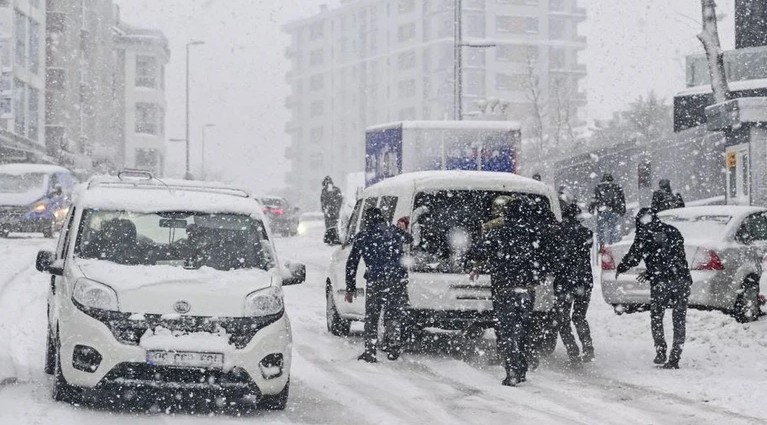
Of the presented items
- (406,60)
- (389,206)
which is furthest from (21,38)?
(406,60)

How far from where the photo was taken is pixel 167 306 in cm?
983

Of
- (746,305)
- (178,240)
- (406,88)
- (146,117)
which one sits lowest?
(746,305)

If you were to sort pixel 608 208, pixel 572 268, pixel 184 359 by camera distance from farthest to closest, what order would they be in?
1. pixel 608 208
2. pixel 572 268
3. pixel 184 359

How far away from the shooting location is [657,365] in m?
13.5

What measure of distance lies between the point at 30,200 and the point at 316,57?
121 m

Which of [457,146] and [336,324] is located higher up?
[457,146]

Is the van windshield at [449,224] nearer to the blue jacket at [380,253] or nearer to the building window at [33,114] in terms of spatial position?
the blue jacket at [380,253]

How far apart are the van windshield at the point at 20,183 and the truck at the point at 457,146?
33.7 feet

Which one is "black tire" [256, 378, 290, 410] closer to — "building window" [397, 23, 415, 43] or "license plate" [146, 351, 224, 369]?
"license plate" [146, 351, 224, 369]

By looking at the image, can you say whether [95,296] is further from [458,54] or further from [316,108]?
[316,108]

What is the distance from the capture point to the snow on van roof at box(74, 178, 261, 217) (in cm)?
1095

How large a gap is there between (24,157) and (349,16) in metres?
90.6

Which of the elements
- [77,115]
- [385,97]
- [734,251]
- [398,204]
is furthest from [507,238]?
[385,97]

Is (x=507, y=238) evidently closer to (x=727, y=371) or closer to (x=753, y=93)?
(x=727, y=371)
